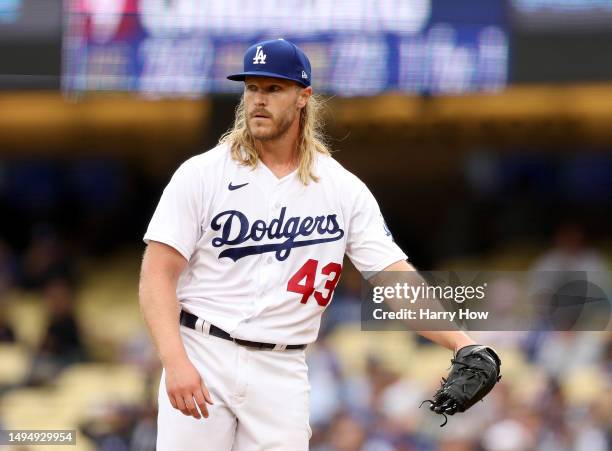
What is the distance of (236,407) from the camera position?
9.38 feet

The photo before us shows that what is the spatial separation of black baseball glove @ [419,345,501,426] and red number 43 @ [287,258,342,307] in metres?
0.39

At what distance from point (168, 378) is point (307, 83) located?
86 centimetres

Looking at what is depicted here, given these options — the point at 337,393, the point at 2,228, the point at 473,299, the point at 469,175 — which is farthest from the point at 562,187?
the point at 473,299

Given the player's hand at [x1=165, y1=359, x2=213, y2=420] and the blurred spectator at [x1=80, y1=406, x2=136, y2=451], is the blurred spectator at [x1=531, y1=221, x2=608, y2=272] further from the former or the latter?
the player's hand at [x1=165, y1=359, x2=213, y2=420]

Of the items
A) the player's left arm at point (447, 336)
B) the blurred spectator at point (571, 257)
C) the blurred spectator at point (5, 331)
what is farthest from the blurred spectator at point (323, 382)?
the player's left arm at point (447, 336)

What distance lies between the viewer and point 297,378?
9.70 ft

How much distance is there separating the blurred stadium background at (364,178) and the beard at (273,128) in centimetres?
179

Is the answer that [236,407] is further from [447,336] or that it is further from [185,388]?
[447,336]

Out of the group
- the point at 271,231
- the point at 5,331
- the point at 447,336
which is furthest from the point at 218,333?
the point at 5,331

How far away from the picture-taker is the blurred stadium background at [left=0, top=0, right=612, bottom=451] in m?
6.14

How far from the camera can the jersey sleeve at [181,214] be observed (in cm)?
279

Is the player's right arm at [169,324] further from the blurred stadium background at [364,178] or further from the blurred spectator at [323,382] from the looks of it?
the blurred spectator at [323,382]

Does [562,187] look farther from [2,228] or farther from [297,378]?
[297,378]

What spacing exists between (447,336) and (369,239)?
1.09 feet
